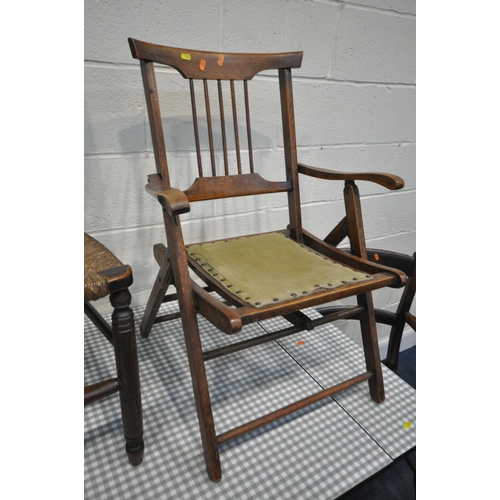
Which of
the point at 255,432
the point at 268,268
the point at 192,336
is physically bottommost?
the point at 255,432

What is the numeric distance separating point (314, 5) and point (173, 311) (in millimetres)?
1293

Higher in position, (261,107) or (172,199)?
(261,107)

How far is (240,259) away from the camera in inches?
46.4

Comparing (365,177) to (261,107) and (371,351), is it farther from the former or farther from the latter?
(261,107)

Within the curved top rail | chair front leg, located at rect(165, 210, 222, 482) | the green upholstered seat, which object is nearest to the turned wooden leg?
chair front leg, located at rect(165, 210, 222, 482)

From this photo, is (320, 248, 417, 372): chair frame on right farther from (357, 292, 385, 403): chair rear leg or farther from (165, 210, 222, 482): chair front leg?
(165, 210, 222, 482): chair front leg

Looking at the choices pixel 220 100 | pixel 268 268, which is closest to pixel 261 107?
pixel 220 100

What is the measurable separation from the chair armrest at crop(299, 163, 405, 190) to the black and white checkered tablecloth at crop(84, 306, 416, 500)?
0.62m

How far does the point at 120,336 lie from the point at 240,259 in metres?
0.44

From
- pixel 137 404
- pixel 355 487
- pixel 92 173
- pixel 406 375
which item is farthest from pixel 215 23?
pixel 406 375

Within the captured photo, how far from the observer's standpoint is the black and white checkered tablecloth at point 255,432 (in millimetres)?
955

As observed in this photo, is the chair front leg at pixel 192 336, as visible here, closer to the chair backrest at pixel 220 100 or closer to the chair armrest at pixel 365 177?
the chair backrest at pixel 220 100

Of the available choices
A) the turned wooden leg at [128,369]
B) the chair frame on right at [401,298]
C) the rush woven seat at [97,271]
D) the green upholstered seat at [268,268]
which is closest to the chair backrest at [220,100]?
the green upholstered seat at [268,268]

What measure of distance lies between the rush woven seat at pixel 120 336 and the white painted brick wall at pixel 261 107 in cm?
57
